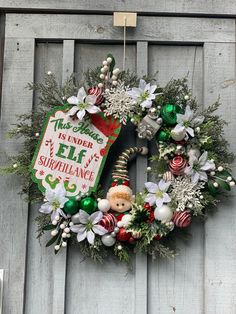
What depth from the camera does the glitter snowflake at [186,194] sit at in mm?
1437

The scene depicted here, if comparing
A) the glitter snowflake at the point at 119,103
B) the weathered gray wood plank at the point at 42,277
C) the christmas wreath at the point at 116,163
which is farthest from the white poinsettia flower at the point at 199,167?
the weathered gray wood plank at the point at 42,277

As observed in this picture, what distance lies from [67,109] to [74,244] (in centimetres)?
38

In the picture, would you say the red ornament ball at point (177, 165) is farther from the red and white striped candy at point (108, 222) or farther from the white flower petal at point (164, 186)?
the red and white striped candy at point (108, 222)

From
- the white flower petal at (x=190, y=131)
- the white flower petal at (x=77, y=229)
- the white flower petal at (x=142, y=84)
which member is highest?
the white flower petal at (x=142, y=84)

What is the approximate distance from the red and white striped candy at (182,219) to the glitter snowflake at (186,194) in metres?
0.01

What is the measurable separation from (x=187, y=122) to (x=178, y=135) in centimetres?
5

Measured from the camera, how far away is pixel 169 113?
146 centimetres

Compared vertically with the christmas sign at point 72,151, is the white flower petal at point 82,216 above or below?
below

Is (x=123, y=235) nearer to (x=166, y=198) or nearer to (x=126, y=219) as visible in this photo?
(x=126, y=219)

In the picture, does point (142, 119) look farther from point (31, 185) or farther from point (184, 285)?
point (184, 285)

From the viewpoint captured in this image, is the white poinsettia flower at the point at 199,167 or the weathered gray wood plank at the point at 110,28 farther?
the weathered gray wood plank at the point at 110,28

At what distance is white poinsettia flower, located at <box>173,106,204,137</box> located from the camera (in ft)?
4.78

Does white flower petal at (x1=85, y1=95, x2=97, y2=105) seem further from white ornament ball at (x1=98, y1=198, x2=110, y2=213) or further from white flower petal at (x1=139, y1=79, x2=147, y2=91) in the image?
white ornament ball at (x1=98, y1=198, x2=110, y2=213)

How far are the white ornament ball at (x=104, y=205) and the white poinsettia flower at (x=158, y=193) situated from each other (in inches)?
4.2
